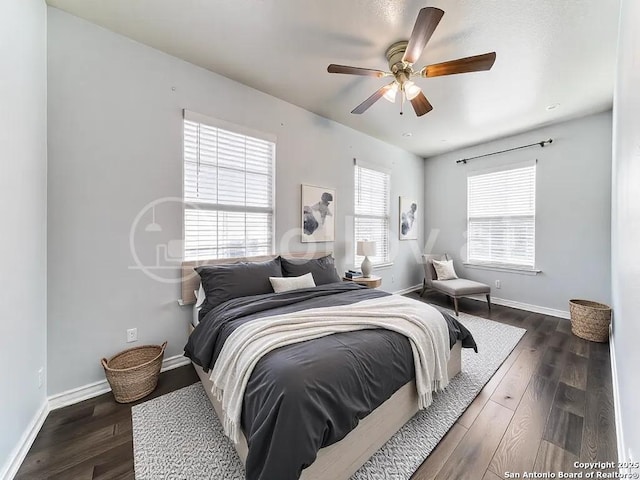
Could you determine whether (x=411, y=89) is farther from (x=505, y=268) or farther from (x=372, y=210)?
(x=505, y=268)

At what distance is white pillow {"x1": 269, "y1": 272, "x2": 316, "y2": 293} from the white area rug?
3.39ft

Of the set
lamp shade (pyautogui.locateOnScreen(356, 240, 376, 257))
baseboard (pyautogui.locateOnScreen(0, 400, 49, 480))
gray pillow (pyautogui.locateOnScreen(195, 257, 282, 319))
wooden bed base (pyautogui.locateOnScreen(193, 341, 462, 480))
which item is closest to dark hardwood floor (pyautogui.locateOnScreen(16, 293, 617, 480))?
baseboard (pyautogui.locateOnScreen(0, 400, 49, 480))

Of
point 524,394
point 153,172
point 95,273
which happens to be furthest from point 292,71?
point 524,394

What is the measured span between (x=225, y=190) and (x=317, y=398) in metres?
2.26

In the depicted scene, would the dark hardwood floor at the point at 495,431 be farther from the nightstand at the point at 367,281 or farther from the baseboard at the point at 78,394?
the nightstand at the point at 367,281

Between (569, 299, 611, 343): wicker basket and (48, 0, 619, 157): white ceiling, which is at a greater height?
(48, 0, 619, 157): white ceiling

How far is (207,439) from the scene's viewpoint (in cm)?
155

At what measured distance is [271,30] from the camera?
202cm

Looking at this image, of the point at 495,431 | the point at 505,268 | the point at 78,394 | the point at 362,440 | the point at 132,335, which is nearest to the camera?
the point at 362,440

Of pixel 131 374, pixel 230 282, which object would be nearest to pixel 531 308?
pixel 230 282

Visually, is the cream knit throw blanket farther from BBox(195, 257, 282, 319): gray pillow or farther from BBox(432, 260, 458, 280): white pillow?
BBox(432, 260, 458, 280): white pillow

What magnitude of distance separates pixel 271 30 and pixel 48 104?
5.79 feet

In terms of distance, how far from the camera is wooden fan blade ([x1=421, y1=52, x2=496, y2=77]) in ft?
5.56

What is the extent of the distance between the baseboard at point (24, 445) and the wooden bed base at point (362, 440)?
979mm
